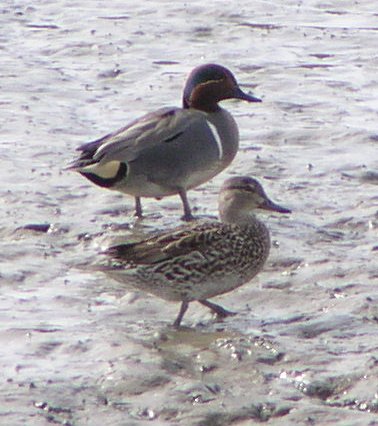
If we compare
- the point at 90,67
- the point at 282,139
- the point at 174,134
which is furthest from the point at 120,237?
the point at 90,67

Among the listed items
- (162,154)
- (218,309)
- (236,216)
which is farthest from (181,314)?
(162,154)

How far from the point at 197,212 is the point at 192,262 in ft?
6.93

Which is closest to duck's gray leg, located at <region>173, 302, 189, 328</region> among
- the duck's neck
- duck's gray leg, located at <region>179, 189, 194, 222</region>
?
the duck's neck

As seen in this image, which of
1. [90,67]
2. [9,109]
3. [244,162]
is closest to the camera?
[244,162]

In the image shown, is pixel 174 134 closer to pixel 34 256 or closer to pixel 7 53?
pixel 34 256

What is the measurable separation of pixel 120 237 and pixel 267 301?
1538 millimetres

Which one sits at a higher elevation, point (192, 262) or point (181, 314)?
point (192, 262)

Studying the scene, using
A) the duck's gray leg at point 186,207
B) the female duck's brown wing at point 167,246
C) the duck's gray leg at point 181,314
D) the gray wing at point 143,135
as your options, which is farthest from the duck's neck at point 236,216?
the gray wing at point 143,135

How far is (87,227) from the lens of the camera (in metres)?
9.68

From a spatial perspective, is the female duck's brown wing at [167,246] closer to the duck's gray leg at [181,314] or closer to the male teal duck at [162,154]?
the duck's gray leg at [181,314]

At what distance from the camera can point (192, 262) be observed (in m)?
8.03

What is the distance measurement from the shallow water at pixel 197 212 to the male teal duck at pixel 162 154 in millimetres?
247

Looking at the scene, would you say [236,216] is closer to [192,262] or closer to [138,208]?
[192,262]

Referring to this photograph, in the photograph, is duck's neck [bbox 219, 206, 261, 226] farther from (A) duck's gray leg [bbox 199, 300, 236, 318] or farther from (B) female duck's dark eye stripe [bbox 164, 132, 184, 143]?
(B) female duck's dark eye stripe [bbox 164, 132, 184, 143]
